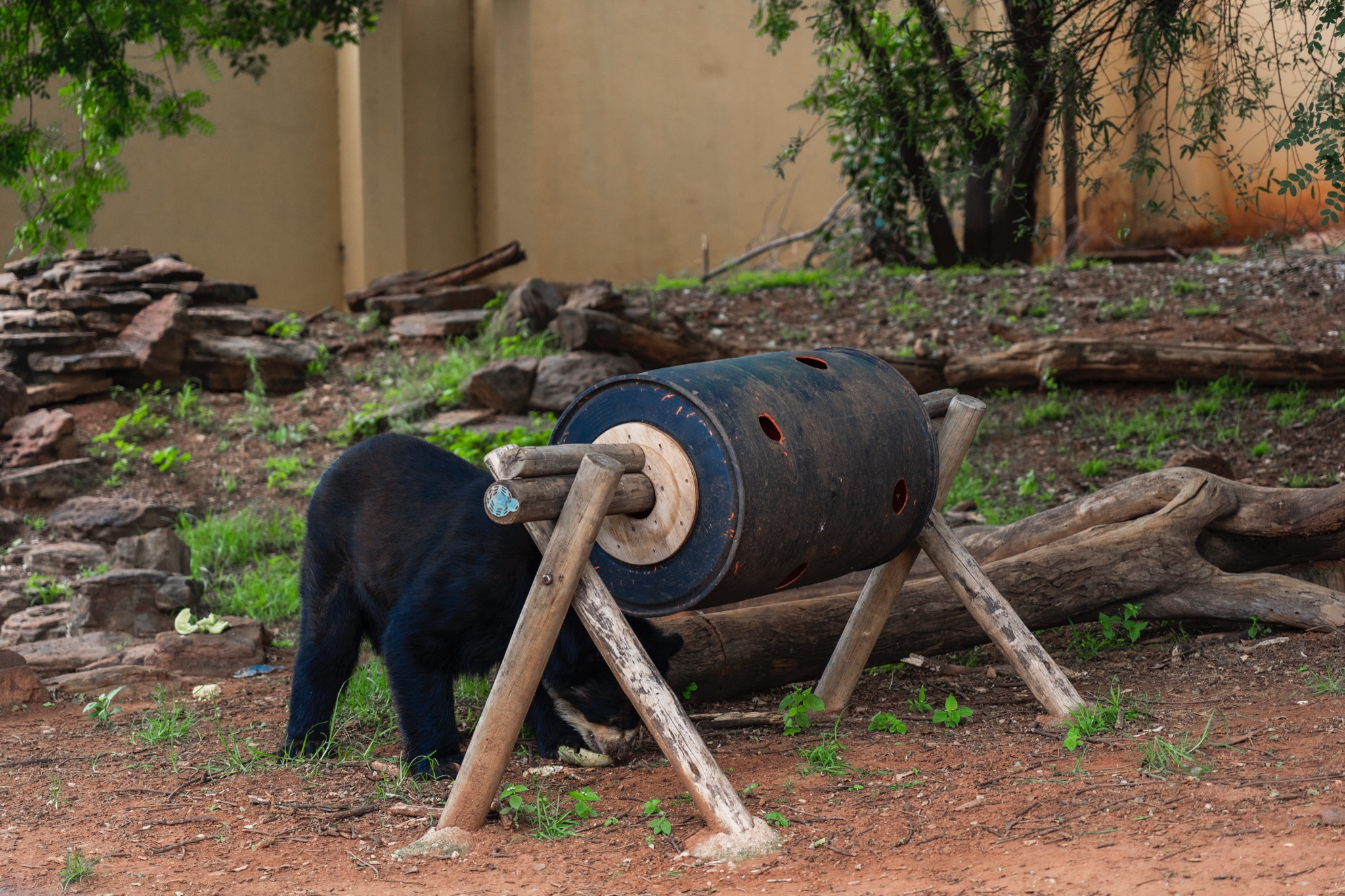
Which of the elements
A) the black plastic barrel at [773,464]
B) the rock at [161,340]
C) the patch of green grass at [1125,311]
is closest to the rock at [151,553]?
the rock at [161,340]

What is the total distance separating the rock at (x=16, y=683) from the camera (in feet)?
14.1

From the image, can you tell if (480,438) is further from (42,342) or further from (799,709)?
(799,709)

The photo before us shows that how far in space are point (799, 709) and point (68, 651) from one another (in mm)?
3336

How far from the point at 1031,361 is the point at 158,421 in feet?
20.8

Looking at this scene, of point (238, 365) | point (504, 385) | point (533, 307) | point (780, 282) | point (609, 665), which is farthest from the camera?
point (780, 282)

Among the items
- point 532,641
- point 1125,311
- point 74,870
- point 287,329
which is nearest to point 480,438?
point 287,329

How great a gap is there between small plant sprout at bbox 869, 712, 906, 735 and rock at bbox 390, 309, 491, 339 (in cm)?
668

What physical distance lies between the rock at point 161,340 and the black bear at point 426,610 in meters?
5.92

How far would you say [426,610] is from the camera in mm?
3334

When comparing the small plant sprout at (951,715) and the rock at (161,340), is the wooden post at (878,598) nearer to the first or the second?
the small plant sprout at (951,715)

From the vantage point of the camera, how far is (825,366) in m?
3.27

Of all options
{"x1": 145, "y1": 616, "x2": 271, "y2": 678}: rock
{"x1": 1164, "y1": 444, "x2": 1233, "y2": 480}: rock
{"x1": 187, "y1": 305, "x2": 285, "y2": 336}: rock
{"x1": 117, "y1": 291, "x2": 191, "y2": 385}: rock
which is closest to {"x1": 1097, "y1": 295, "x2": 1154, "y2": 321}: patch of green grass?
{"x1": 1164, "y1": 444, "x2": 1233, "y2": 480}: rock

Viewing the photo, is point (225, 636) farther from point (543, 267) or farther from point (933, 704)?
point (543, 267)

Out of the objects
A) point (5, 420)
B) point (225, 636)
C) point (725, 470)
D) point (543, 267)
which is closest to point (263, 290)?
point (543, 267)
